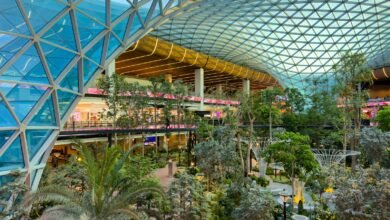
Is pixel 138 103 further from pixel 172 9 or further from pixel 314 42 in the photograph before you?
pixel 314 42

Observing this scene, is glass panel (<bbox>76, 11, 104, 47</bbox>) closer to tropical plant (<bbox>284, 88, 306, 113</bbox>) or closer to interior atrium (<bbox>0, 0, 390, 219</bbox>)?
interior atrium (<bbox>0, 0, 390, 219</bbox>)

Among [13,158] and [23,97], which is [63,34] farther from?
[13,158]

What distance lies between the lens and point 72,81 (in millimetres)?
18000

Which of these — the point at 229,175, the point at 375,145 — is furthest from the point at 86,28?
the point at 375,145

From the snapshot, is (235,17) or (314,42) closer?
(235,17)

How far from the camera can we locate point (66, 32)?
16250 millimetres

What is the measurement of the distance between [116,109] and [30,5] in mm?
27457

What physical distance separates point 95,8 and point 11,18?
5419mm

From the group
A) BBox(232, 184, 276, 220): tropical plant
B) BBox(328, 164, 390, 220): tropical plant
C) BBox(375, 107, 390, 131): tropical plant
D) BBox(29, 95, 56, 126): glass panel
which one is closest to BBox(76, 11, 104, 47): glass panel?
BBox(29, 95, 56, 126): glass panel

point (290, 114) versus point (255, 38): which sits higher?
point (255, 38)

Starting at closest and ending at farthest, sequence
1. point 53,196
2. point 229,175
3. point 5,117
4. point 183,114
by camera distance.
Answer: point 53,196 < point 5,117 < point 229,175 < point 183,114

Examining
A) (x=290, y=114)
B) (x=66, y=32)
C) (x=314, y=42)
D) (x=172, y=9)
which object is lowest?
(x=290, y=114)

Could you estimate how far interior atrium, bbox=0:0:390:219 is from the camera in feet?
45.9

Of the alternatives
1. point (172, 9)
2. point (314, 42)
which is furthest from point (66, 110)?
point (314, 42)
